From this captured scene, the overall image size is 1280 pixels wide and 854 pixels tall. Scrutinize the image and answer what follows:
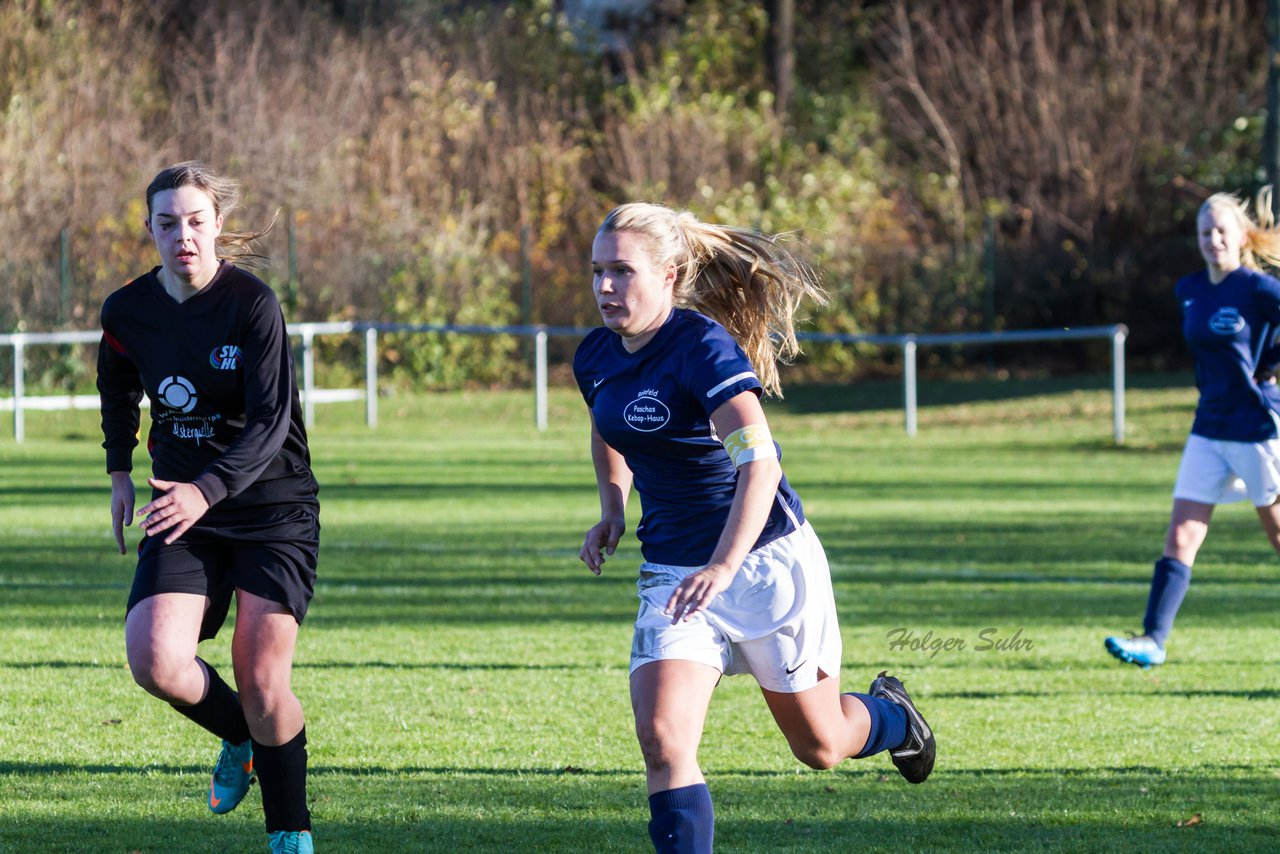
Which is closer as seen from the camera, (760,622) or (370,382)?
(760,622)

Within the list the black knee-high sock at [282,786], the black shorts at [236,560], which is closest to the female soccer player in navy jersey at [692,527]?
the black shorts at [236,560]

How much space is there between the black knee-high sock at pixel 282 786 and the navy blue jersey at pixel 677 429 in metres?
1.12

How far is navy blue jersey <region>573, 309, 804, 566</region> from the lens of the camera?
14.4ft

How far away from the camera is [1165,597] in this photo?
7914 millimetres

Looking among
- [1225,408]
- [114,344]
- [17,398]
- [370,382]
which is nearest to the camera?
[114,344]

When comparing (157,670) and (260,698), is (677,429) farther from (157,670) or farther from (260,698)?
(157,670)

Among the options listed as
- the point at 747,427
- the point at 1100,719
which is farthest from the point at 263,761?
the point at 1100,719

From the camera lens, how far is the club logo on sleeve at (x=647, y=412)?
14.5 feet

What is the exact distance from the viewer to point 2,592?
9.68m

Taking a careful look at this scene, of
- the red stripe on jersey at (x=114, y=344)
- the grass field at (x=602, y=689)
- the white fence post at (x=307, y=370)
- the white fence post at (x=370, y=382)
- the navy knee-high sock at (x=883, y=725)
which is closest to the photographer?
the red stripe on jersey at (x=114, y=344)

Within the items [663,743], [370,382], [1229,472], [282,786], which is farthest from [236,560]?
[370,382]

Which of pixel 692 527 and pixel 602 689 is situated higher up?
pixel 692 527

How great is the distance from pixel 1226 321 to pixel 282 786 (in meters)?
4.87

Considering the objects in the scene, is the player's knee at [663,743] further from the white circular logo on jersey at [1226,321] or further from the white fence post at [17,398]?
the white fence post at [17,398]
